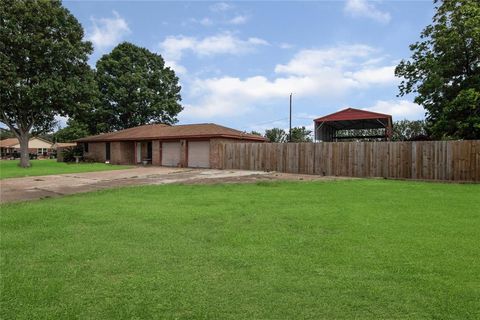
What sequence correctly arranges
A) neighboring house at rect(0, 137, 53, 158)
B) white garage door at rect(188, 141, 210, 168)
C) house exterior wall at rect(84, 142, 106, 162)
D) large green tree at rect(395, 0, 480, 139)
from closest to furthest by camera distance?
1. large green tree at rect(395, 0, 480, 139)
2. white garage door at rect(188, 141, 210, 168)
3. house exterior wall at rect(84, 142, 106, 162)
4. neighboring house at rect(0, 137, 53, 158)

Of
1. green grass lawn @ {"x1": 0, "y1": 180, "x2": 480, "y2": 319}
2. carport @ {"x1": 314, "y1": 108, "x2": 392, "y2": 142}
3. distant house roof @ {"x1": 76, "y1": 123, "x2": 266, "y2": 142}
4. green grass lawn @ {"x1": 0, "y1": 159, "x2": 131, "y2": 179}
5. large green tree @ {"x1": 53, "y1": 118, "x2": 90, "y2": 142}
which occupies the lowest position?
green grass lawn @ {"x1": 0, "y1": 180, "x2": 480, "y2": 319}

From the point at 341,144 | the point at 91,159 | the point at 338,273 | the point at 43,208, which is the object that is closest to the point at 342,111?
the point at 341,144

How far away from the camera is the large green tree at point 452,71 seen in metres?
18.6

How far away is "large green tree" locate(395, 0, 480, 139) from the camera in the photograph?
1864 cm

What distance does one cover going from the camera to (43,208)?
8094 millimetres

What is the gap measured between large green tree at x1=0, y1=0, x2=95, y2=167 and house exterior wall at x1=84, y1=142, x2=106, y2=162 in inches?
205

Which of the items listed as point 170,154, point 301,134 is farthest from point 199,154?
point 301,134

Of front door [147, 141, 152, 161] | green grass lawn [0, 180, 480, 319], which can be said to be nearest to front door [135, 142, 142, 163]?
front door [147, 141, 152, 161]

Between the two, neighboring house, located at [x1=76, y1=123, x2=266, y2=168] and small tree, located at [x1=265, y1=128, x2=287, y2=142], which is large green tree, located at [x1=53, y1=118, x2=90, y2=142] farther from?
small tree, located at [x1=265, y1=128, x2=287, y2=142]

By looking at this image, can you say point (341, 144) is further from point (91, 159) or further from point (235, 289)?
point (91, 159)

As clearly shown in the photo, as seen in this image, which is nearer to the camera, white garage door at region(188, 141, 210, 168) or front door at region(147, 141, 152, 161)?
white garage door at region(188, 141, 210, 168)

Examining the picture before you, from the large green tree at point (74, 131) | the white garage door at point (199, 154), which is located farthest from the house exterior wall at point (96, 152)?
the large green tree at point (74, 131)

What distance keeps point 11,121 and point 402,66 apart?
2740 centimetres

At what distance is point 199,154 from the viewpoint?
25078 mm
